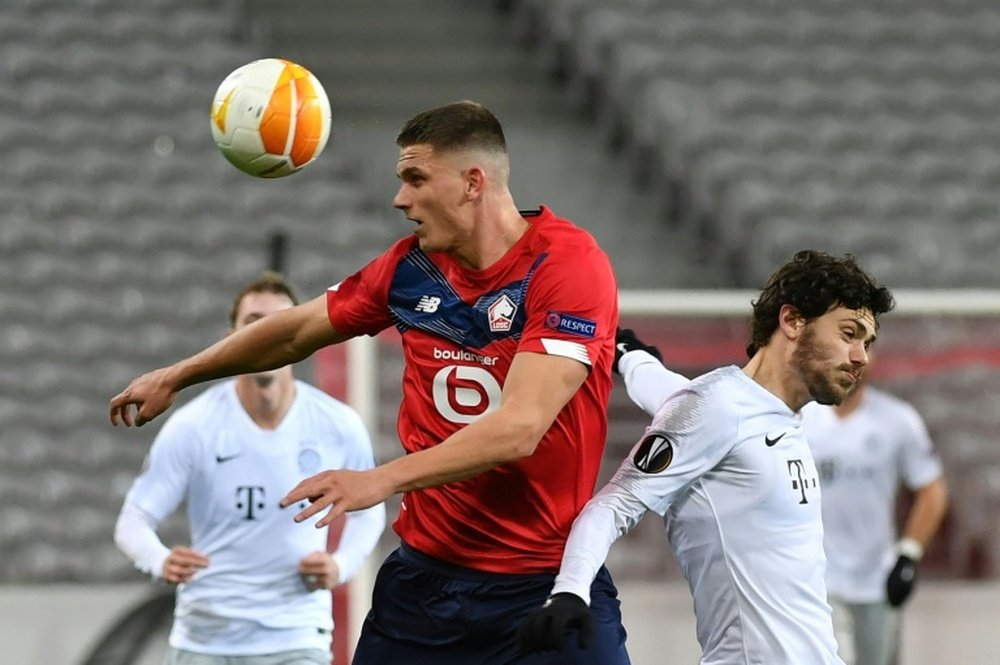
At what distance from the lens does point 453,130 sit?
4020mm

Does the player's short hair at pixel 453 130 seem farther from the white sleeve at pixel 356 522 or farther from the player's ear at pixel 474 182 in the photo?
the white sleeve at pixel 356 522

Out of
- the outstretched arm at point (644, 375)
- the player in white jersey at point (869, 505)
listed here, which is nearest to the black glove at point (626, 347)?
the outstretched arm at point (644, 375)

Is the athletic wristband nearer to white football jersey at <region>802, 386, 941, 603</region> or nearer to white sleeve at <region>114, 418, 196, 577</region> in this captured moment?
white football jersey at <region>802, 386, 941, 603</region>

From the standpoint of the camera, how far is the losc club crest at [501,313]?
3996mm

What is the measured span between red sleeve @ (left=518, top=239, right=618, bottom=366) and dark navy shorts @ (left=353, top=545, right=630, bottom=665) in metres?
0.59

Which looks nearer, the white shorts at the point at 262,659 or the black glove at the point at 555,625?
the black glove at the point at 555,625

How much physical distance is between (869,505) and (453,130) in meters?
4.19

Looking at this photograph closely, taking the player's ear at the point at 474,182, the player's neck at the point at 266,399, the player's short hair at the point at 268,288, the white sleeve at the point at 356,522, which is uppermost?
the player's ear at the point at 474,182

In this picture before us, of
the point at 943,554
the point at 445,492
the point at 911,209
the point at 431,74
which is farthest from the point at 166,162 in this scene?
the point at 445,492

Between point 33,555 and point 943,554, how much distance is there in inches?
183

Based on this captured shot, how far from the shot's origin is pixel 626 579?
7516mm

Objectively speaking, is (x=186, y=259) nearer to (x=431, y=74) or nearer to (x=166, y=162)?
(x=166, y=162)

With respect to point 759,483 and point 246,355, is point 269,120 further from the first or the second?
point 759,483

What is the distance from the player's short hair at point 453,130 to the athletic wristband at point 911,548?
400cm
